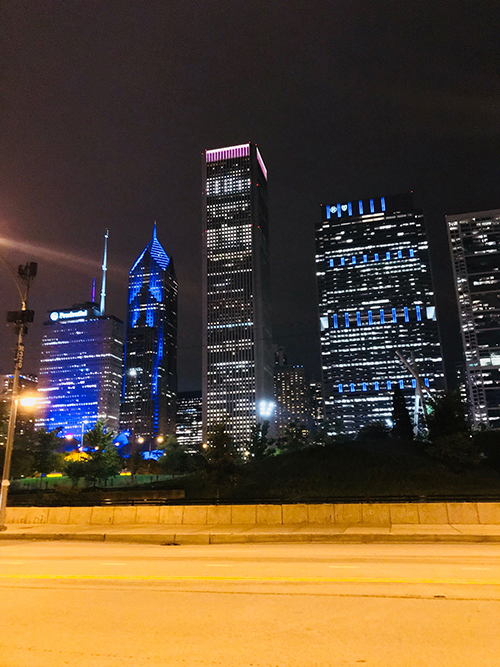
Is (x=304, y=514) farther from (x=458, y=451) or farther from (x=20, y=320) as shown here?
(x=458, y=451)

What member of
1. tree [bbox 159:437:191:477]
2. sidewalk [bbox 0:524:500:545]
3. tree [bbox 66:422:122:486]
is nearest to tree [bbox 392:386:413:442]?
tree [bbox 159:437:191:477]

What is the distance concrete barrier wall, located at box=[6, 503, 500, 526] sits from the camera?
2133 cm

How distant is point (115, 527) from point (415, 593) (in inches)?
679

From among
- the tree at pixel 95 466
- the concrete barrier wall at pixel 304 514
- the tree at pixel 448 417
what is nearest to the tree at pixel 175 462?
the tree at pixel 95 466

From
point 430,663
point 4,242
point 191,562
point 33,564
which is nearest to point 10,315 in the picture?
point 4,242

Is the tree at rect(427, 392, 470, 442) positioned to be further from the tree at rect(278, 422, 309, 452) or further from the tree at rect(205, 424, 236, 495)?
the tree at rect(278, 422, 309, 452)

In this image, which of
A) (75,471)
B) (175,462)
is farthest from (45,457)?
(175,462)

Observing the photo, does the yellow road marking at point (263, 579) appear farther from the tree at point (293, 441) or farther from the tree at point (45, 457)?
the tree at point (293, 441)

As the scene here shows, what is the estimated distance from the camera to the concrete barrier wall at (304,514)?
21.3 metres

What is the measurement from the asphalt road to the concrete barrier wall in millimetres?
8641

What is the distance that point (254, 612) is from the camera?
742cm

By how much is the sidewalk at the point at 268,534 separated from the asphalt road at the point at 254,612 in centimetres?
455

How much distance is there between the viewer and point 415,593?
8.49 meters

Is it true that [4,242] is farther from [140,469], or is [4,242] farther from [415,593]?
[140,469]
